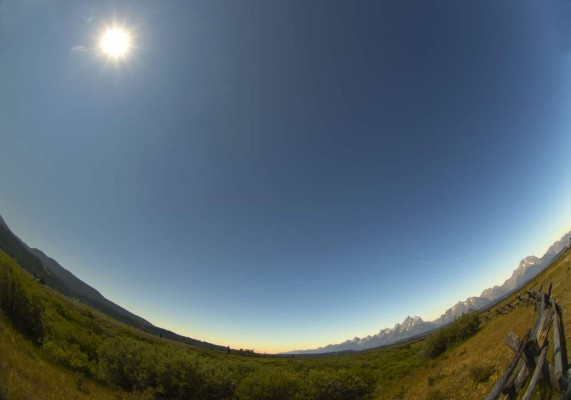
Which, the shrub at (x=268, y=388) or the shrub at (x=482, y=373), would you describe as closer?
the shrub at (x=482, y=373)

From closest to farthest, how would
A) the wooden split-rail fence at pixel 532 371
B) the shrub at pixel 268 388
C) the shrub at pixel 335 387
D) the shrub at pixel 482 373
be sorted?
the wooden split-rail fence at pixel 532 371 → the shrub at pixel 482 373 → the shrub at pixel 268 388 → the shrub at pixel 335 387

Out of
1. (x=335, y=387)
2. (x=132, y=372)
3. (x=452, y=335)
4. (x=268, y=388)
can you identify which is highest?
(x=132, y=372)

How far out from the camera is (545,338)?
298 inches

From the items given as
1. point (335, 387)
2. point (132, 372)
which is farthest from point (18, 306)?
point (335, 387)

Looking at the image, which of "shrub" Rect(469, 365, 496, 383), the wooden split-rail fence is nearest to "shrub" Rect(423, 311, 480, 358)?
"shrub" Rect(469, 365, 496, 383)

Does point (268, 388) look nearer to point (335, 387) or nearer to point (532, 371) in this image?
point (335, 387)

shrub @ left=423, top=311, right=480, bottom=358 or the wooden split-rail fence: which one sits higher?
the wooden split-rail fence

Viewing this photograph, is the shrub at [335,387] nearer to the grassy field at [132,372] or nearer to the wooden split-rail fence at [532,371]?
the grassy field at [132,372]

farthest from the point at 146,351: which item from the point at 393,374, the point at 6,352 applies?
the point at 393,374

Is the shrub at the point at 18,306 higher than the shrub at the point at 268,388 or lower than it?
higher

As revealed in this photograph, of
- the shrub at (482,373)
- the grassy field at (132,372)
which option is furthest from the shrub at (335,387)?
the shrub at (482,373)

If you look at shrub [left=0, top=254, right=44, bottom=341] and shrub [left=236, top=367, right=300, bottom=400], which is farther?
shrub [left=236, top=367, right=300, bottom=400]

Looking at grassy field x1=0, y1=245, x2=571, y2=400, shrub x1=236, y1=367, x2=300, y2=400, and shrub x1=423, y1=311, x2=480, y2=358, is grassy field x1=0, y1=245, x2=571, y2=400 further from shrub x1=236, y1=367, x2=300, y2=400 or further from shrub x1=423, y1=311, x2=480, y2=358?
shrub x1=423, y1=311, x2=480, y2=358

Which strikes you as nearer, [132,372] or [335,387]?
[132,372]
